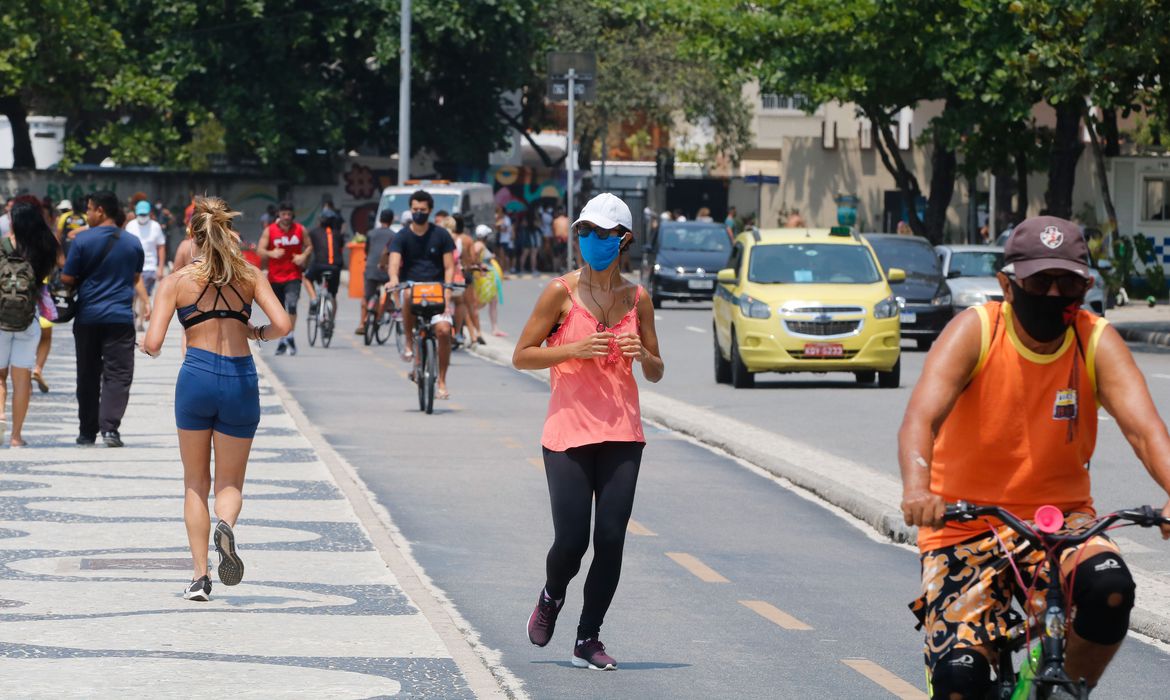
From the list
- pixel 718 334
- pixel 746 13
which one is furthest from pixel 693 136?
pixel 718 334

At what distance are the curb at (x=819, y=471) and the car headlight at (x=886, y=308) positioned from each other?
2960 millimetres

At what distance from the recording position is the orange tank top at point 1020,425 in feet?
17.9

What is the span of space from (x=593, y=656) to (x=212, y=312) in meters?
2.70

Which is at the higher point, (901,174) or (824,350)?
(901,174)

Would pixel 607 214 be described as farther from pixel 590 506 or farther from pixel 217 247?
pixel 217 247

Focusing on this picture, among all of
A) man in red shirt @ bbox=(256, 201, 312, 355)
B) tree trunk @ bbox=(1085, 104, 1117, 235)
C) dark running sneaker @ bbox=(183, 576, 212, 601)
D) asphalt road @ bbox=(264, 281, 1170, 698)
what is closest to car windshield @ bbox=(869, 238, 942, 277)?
man in red shirt @ bbox=(256, 201, 312, 355)

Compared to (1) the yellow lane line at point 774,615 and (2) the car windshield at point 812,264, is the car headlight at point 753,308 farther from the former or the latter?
(1) the yellow lane line at point 774,615

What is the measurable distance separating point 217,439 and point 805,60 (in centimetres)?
3300

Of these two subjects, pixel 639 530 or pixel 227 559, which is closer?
pixel 227 559

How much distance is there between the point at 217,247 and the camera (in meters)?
9.72

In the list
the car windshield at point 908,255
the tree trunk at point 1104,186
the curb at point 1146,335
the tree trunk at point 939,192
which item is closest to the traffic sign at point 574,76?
the tree trunk at point 939,192

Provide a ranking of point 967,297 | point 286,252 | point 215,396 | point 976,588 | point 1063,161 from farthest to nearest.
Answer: point 1063,161
point 967,297
point 286,252
point 215,396
point 976,588

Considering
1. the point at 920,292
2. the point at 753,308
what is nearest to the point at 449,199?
the point at 920,292

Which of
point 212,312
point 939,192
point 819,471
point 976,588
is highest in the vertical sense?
point 212,312
